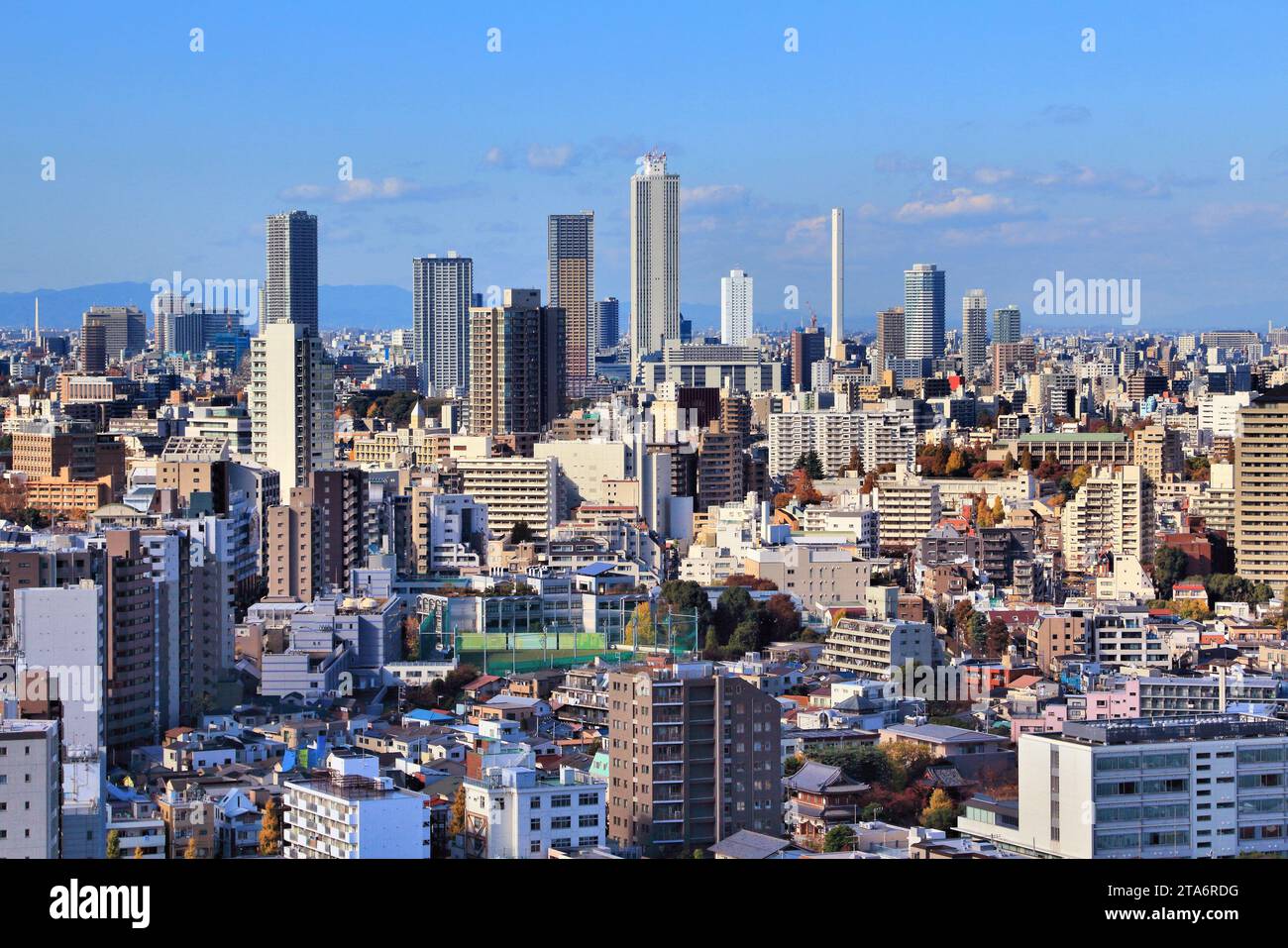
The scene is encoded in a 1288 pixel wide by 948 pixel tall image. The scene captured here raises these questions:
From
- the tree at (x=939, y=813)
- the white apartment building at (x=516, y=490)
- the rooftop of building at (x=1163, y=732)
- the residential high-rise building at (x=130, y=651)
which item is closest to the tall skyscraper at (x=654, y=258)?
the white apartment building at (x=516, y=490)

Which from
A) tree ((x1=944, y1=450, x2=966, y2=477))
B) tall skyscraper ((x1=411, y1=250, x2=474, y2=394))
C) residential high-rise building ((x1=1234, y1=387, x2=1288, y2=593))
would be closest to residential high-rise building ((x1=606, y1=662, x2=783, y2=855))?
residential high-rise building ((x1=1234, y1=387, x2=1288, y2=593))

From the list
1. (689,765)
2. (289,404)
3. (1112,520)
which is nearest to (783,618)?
(1112,520)

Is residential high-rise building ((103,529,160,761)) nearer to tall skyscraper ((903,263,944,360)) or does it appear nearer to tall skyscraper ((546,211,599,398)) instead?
tall skyscraper ((546,211,599,398))

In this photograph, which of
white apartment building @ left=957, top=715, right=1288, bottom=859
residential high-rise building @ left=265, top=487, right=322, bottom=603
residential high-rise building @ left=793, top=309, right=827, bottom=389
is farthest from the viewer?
residential high-rise building @ left=793, top=309, right=827, bottom=389

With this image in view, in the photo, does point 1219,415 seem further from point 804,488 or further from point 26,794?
point 26,794

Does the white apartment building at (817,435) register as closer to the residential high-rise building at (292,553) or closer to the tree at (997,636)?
the residential high-rise building at (292,553)
